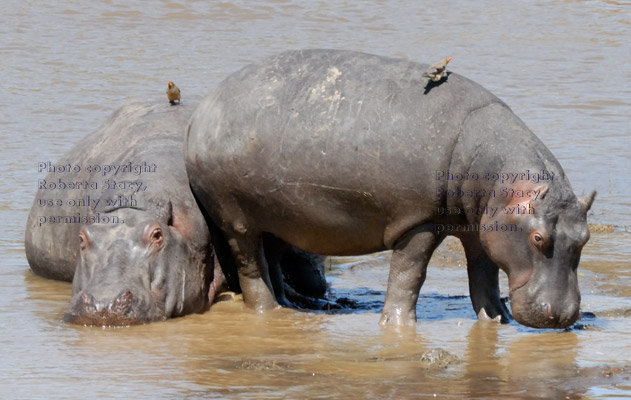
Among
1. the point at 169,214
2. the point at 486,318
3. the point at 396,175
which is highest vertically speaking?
the point at 396,175

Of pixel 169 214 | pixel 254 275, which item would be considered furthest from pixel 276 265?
pixel 169 214

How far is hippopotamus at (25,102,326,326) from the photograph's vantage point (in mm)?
8102

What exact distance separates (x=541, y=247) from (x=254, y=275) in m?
2.13

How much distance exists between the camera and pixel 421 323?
8.27 metres

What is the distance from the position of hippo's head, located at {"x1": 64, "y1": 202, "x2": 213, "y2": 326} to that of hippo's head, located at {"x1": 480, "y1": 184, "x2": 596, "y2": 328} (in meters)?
2.02

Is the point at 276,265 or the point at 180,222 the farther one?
the point at 276,265

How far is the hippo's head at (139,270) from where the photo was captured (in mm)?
7984

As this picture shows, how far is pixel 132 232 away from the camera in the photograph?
8289mm

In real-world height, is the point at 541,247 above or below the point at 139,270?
above

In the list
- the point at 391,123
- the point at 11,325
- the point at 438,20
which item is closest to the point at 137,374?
the point at 11,325

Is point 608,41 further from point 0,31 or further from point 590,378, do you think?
point 590,378

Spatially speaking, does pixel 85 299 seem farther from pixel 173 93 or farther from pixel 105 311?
pixel 173 93

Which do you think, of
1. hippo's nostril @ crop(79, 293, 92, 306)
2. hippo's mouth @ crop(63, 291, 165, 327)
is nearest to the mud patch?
hippo's mouth @ crop(63, 291, 165, 327)

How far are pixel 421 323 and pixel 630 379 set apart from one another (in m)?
1.83
